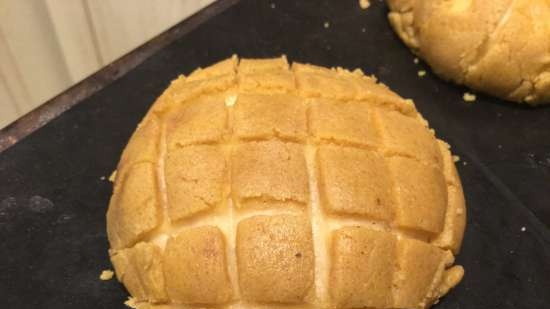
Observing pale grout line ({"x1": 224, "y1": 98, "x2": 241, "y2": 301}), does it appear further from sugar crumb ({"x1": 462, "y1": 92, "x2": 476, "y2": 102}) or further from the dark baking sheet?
sugar crumb ({"x1": 462, "y1": 92, "x2": 476, "y2": 102})

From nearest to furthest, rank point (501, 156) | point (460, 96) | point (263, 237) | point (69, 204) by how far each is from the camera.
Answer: point (263, 237), point (69, 204), point (501, 156), point (460, 96)

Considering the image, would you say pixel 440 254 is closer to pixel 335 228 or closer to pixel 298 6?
pixel 335 228

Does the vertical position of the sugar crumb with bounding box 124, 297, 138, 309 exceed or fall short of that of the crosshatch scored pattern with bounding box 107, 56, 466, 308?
it falls short

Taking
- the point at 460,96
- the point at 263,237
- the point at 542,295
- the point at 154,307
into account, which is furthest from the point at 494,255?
the point at 154,307

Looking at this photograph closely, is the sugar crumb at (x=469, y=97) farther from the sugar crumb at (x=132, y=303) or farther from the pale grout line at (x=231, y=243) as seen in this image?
the sugar crumb at (x=132, y=303)

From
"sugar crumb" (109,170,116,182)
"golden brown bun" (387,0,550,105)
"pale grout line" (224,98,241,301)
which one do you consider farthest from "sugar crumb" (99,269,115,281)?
"golden brown bun" (387,0,550,105)

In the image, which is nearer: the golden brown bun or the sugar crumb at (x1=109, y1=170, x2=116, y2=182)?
the sugar crumb at (x1=109, y1=170, x2=116, y2=182)

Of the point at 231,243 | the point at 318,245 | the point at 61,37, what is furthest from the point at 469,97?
the point at 61,37
